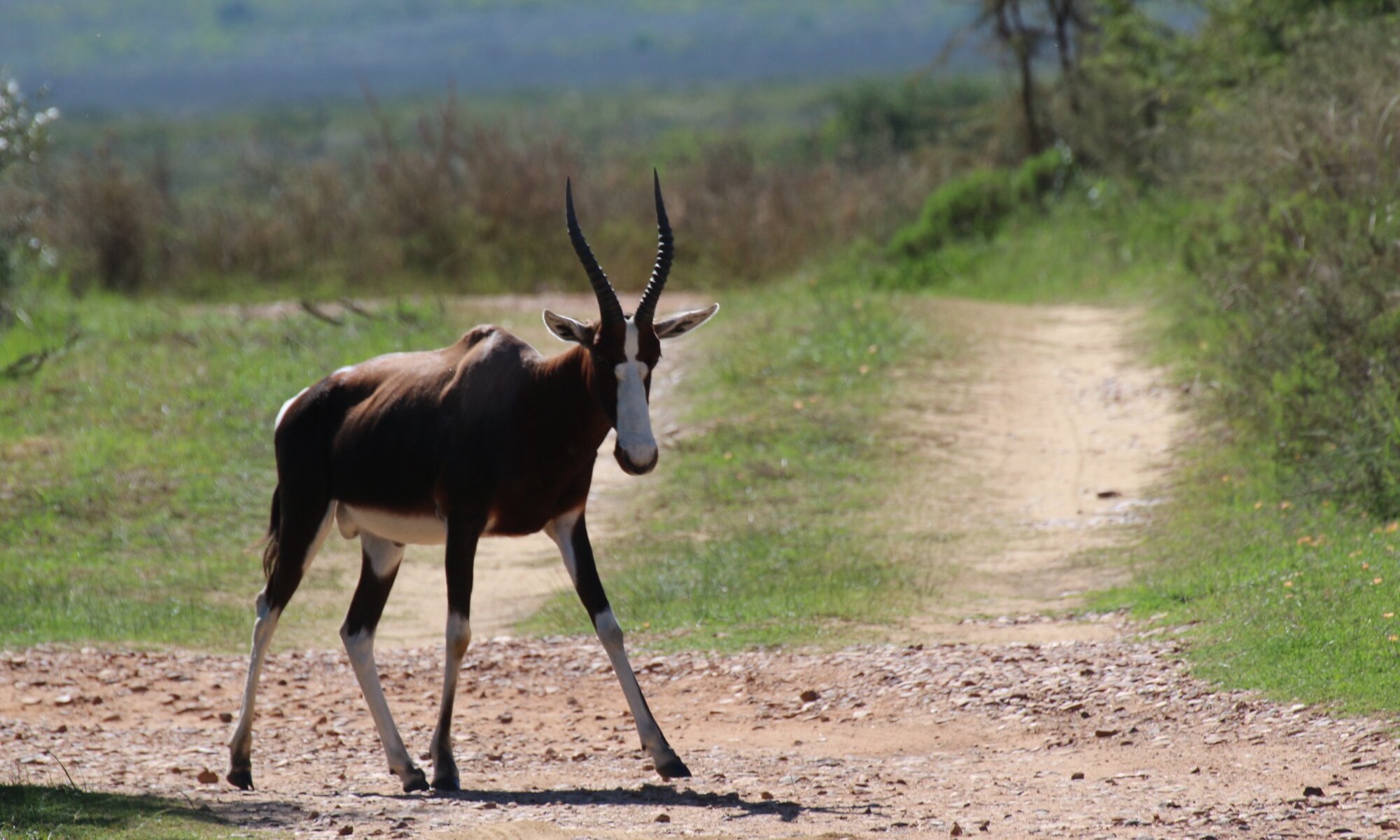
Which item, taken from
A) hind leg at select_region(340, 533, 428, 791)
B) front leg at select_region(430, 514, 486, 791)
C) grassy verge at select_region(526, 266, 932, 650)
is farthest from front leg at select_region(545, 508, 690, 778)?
grassy verge at select_region(526, 266, 932, 650)

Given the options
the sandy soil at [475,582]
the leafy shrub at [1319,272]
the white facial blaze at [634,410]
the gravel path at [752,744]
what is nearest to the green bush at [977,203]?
the leafy shrub at [1319,272]

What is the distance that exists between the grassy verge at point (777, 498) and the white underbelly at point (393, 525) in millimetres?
2476

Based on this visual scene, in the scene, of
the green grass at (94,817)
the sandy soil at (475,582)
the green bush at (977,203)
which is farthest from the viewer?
the green bush at (977,203)

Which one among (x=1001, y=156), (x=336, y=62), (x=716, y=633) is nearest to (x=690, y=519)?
(x=716, y=633)

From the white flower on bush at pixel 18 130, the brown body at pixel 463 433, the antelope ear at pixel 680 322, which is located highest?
the white flower on bush at pixel 18 130

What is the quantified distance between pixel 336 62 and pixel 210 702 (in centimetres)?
17692

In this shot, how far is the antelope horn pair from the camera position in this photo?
21.4 ft

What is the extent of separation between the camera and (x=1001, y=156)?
2636cm

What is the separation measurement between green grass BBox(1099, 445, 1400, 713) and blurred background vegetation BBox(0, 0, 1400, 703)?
0.14 feet

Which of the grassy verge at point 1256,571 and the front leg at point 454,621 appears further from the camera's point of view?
the grassy verge at point 1256,571

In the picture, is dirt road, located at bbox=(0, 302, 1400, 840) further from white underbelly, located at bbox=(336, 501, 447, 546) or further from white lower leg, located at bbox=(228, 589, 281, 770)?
white underbelly, located at bbox=(336, 501, 447, 546)

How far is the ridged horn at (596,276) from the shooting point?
651cm

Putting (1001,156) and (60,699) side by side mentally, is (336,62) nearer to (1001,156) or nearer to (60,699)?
(1001,156)

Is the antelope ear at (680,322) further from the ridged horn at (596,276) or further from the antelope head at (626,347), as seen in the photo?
the ridged horn at (596,276)
